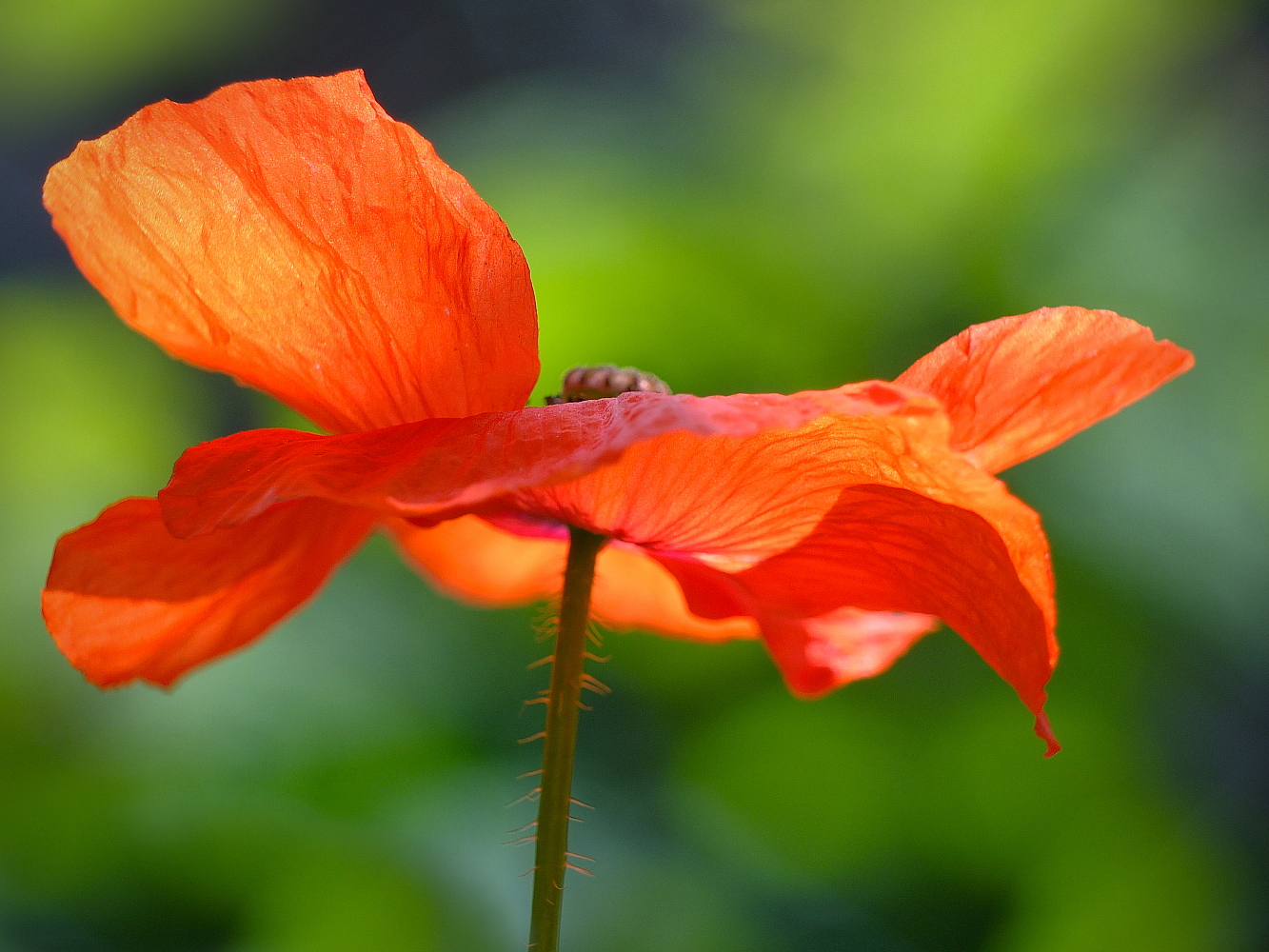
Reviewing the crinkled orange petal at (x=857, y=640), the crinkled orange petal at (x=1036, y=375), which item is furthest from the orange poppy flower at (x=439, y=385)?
the crinkled orange petal at (x=857, y=640)

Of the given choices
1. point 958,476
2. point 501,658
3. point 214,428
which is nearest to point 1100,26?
point 501,658

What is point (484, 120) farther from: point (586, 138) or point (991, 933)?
point (991, 933)

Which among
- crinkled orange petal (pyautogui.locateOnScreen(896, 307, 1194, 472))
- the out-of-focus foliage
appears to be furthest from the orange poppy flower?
the out-of-focus foliage

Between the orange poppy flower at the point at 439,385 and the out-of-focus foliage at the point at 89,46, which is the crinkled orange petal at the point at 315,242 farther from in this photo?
the out-of-focus foliage at the point at 89,46

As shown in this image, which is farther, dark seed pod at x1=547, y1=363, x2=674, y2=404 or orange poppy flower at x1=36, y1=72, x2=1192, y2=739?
dark seed pod at x1=547, y1=363, x2=674, y2=404

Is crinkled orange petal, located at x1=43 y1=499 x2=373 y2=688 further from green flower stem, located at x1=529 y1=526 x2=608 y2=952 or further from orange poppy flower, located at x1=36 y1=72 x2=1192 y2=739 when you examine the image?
green flower stem, located at x1=529 y1=526 x2=608 y2=952
